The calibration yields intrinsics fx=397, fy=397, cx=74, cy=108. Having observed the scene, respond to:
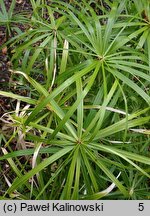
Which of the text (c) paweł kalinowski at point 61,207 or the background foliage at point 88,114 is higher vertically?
the background foliage at point 88,114

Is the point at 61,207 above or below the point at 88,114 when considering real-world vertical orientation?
below

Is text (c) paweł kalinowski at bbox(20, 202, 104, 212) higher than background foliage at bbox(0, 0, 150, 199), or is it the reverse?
background foliage at bbox(0, 0, 150, 199)

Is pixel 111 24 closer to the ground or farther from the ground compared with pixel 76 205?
farther from the ground

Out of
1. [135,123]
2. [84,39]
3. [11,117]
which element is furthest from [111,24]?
[11,117]

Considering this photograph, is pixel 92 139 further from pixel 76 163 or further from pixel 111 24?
pixel 111 24

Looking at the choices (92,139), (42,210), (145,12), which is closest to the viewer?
(92,139)

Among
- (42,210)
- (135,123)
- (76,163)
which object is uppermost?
(135,123)

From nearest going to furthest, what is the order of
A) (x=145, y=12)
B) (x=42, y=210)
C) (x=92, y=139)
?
(x=92, y=139)
(x=42, y=210)
(x=145, y=12)

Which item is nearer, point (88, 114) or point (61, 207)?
point (61, 207)

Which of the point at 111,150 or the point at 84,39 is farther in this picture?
the point at 84,39

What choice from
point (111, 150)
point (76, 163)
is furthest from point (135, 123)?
point (76, 163)
